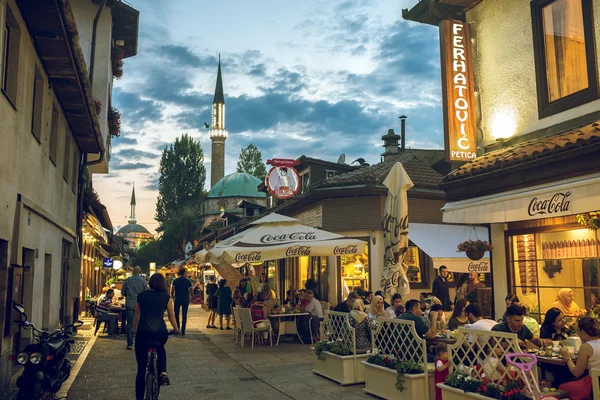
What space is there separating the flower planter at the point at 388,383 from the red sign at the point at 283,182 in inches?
578

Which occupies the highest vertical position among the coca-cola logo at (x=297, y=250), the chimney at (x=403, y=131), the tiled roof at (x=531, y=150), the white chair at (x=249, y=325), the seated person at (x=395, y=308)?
the chimney at (x=403, y=131)

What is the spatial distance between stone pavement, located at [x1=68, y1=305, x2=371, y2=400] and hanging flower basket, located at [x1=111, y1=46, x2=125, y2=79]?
41.0 feet

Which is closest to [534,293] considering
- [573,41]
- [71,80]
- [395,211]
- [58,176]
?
[395,211]

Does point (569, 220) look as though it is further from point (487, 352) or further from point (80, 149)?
point (80, 149)

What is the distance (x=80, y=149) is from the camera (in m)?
17.8

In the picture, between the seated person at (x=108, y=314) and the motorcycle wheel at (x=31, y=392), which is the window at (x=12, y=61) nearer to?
the motorcycle wheel at (x=31, y=392)

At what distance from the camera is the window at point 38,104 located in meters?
10.4

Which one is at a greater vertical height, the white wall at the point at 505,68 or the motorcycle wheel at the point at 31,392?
the white wall at the point at 505,68

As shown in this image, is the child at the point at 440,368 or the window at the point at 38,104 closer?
the child at the point at 440,368

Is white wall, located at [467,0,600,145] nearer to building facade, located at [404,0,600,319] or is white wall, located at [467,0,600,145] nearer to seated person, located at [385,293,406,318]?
building facade, located at [404,0,600,319]

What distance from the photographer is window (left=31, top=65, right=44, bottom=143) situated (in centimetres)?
1038

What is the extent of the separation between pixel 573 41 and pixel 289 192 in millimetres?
14878

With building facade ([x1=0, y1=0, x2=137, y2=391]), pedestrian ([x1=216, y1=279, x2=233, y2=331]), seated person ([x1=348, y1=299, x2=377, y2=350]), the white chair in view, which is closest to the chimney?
pedestrian ([x1=216, y1=279, x2=233, y2=331])

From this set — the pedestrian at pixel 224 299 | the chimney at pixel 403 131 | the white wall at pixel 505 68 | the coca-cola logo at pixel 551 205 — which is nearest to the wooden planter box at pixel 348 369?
the coca-cola logo at pixel 551 205
